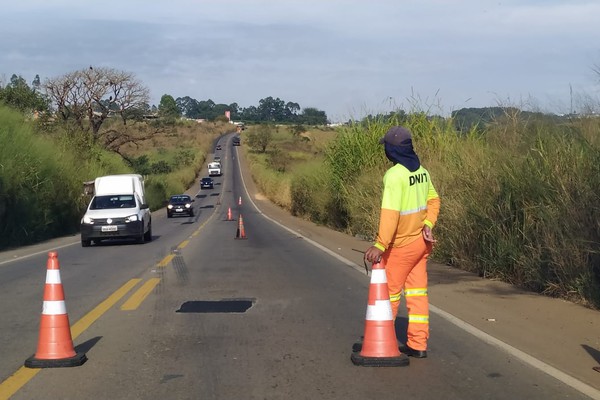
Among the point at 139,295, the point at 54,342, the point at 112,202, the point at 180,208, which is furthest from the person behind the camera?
the point at 180,208

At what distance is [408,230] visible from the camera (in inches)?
273

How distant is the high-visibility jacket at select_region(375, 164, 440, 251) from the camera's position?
22.1 feet

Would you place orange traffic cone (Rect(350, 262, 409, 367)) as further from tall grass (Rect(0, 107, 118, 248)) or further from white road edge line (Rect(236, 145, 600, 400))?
tall grass (Rect(0, 107, 118, 248))

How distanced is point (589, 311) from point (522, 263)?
7.47ft

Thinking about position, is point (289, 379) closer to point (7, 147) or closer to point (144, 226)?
point (144, 226)

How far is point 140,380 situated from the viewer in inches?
259

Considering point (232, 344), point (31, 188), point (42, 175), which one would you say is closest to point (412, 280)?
point (232, 344)

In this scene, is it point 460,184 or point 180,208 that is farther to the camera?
point 180,208

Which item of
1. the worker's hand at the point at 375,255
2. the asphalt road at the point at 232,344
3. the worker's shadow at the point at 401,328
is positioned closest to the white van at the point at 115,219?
the asphalt road at the point at 232,344

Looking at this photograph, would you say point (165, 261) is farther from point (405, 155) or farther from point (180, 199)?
point (180, 199)

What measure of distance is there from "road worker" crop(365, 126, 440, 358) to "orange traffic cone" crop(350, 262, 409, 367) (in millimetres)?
204

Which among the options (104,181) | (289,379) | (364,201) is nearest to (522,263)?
(289,379)

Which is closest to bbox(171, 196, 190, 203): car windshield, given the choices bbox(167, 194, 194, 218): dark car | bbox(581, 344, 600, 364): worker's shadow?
bbox(167, 194, 194, 218): dark car

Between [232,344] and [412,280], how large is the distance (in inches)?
85.6
